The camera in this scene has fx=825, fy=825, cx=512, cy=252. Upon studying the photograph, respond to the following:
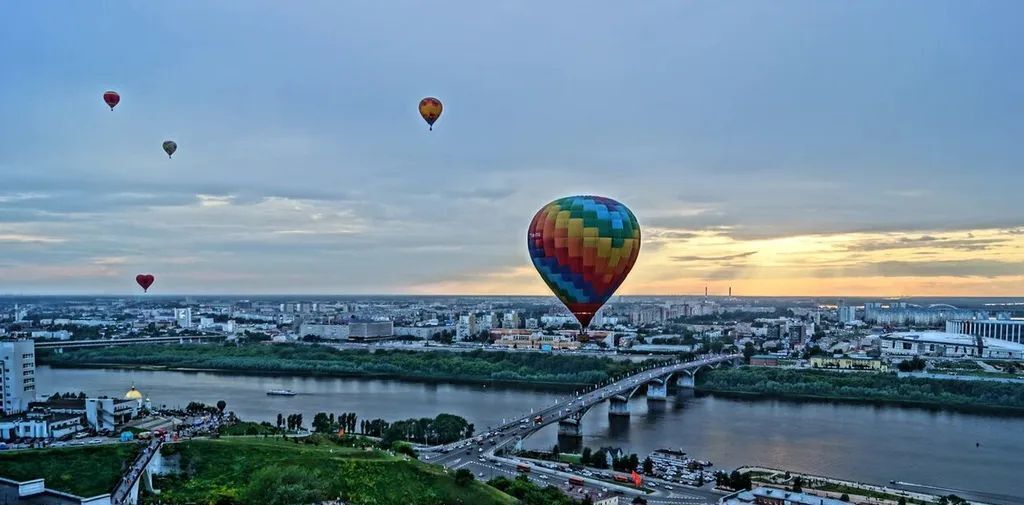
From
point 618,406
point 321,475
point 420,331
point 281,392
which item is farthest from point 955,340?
point 321,475

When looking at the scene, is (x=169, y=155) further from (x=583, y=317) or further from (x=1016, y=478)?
(x=1016, y=478)

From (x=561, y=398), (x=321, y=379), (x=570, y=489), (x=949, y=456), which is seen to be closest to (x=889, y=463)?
(x=949, y=456)

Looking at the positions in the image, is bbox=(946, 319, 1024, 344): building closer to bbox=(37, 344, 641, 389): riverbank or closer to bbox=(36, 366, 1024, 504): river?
bbox=(37, 344, 641, 389): riverbank

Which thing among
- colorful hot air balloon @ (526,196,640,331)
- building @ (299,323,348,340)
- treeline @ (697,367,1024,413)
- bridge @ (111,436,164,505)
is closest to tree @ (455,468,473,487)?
colorful hot air balloon @ (526,196,640,331)

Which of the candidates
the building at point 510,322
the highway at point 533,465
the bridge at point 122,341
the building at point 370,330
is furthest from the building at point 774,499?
the building at point 510,322

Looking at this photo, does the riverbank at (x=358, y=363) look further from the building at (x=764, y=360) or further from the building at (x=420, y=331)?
the building at (x=420, y=331)
